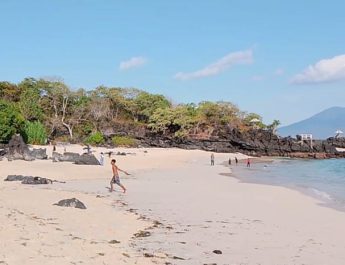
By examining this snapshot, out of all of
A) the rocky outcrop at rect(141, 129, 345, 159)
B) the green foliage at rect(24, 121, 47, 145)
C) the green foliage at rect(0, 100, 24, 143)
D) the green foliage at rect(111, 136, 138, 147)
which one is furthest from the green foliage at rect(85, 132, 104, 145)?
the green foliage at rect(0, 100, 24, 143)

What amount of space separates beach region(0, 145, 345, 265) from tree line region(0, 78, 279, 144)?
157ft

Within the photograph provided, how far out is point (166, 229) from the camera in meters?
10.2

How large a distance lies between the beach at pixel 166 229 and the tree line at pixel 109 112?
47.9 meters

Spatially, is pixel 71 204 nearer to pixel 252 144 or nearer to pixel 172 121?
pixel 252 144

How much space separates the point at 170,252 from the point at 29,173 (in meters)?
17.4

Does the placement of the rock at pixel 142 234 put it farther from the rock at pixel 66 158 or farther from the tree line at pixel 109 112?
the tree line at pixel 109 112

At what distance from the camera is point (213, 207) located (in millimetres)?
14219

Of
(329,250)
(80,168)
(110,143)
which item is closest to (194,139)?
(110,143)

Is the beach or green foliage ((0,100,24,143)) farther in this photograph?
green foliage ((0,100,24,143))

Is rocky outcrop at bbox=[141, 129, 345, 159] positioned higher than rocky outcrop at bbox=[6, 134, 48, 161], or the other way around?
rocky outcrop at bbox=[141, 129, 345, 159]

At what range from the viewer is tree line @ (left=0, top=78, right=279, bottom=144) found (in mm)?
67750

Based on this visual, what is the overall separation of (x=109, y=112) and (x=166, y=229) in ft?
229

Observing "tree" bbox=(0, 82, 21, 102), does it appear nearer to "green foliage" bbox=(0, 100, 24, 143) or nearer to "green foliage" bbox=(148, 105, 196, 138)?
"green foliage" bbox=(148, 105, 196, 138)

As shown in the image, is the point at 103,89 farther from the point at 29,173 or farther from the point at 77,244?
the point at 77,244
